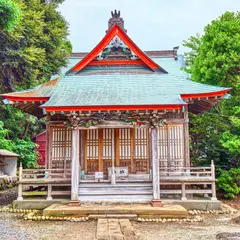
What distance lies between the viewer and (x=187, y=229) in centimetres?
688

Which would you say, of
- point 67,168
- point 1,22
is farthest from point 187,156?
point 1,22

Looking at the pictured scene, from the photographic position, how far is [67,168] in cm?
1067

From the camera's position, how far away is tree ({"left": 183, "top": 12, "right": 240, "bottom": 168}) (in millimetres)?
10867

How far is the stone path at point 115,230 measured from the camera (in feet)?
19.2

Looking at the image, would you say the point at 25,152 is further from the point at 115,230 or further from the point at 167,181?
the point at 115,230

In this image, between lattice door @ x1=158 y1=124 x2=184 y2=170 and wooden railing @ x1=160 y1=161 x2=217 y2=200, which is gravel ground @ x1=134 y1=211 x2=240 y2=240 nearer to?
wooden railing @ x1=160 y1=161 x2=217 y2=200

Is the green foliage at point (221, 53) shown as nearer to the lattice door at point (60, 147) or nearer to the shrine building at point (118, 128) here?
the shrine building at point (118, 128)

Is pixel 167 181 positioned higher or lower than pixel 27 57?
lower

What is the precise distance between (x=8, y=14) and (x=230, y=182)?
1299 centimetres

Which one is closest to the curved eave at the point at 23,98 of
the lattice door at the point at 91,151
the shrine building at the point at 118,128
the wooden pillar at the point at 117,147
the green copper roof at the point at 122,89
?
the shrine building at the point at 118,128

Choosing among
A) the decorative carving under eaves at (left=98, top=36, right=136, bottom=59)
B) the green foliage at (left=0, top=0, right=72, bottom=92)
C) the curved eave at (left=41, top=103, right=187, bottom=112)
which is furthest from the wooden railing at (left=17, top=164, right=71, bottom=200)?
the green foliage at (left=0, top=0, right=72, bottom=92)

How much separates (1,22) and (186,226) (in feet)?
42.7

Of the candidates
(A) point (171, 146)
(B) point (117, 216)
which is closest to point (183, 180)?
(A) point (171, 146)

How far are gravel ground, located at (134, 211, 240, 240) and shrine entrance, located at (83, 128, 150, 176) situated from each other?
342cm
